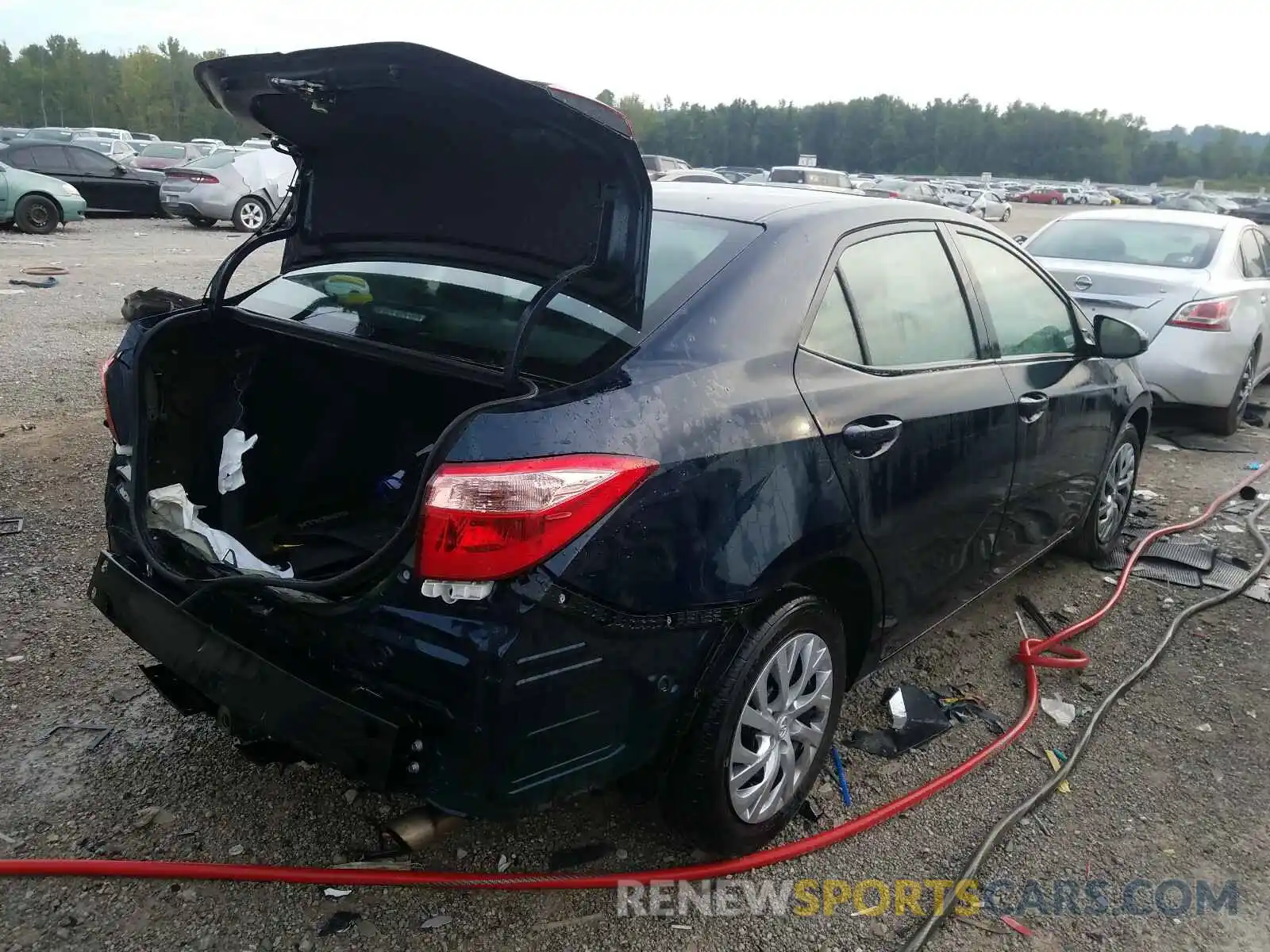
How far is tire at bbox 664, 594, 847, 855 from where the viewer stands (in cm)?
242

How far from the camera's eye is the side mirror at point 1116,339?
4.16 metres

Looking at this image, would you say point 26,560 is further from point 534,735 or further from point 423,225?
point 534,735

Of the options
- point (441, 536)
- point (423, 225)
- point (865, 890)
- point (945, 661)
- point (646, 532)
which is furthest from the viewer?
point (945, 661)

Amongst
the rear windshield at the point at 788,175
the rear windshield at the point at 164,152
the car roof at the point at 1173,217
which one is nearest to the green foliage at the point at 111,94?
the rear windshield at the point at 164,152

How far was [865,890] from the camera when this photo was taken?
2.62 metres

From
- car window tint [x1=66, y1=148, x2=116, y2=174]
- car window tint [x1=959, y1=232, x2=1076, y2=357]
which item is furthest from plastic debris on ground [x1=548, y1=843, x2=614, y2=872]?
car window tint [x1=66, y1=148, x2=116, y2=174]

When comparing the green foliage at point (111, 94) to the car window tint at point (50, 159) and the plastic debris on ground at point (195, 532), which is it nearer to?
→ the car window tint at point (50, 159)

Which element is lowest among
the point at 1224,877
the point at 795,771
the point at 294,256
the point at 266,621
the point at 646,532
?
the point at 1224,877

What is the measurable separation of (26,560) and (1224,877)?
443cm

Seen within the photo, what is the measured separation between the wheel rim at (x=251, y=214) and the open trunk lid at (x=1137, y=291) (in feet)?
48.8

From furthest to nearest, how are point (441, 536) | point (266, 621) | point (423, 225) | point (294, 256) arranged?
point (294, 256) < point (423, 225) < point (266, 621) < point (441, 536)

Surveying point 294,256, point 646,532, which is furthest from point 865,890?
point 294,256

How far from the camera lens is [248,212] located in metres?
17.8

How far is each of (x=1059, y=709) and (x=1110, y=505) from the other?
61.3 inches
